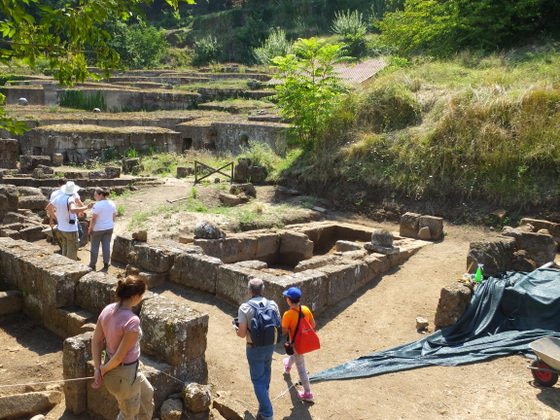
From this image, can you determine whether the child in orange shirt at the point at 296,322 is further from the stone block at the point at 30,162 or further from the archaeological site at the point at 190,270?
the stone block at the point at 30,162

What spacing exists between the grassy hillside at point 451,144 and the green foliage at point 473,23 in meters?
2.33

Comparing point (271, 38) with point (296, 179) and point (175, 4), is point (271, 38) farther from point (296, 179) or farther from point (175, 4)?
point (175, 4)

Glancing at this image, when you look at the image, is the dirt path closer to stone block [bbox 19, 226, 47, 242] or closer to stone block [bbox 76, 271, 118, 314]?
stone block [bbox 76, 271, 118, 314]

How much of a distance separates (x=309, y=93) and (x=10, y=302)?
41.6ft

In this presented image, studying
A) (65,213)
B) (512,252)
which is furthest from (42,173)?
(512,252)

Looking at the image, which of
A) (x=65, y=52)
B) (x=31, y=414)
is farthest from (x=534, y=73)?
(x=31, y=414)

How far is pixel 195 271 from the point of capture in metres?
8.88

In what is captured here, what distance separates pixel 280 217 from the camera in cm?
1427

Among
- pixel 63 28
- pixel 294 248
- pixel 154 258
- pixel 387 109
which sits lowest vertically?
pixel 294 248

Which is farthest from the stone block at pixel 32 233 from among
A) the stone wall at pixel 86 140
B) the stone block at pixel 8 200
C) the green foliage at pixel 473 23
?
the green foliage at pixel 473 23

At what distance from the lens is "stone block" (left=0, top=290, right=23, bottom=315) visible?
7.49 m

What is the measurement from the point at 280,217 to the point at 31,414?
9494mm

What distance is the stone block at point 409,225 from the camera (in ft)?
44.0

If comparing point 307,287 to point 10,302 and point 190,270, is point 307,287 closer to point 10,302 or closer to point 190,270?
point 190,270
